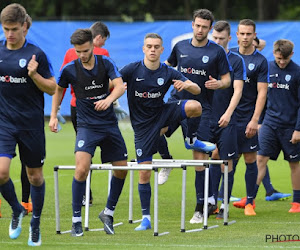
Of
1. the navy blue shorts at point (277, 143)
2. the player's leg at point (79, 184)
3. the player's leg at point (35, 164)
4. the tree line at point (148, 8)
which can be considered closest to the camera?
the player's leg at point (35, 164)

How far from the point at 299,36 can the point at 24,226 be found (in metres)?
15.4

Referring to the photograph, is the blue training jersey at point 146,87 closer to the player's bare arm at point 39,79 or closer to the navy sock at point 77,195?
the navy sock at point 77,195

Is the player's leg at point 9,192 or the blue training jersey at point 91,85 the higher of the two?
the blue training jersey at point 91,85

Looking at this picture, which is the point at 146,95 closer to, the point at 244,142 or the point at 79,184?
the point at 79,184

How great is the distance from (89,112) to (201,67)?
1.82 m

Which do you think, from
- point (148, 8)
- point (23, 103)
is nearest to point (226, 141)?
point (23, 103)

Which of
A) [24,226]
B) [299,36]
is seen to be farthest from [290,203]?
[299,36]

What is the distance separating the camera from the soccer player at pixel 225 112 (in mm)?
10820

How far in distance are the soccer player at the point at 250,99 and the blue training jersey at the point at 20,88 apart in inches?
142

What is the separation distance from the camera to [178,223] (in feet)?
33.8

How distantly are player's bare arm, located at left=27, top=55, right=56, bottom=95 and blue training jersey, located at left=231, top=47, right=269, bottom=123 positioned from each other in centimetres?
374

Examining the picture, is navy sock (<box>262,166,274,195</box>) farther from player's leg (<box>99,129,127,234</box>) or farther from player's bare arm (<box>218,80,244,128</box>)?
player's leg (<box>99,129,127,234</box>)

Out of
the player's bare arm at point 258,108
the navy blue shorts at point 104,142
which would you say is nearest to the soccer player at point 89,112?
the navy blue shorts at point 104,142

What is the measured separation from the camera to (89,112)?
30.3ft
